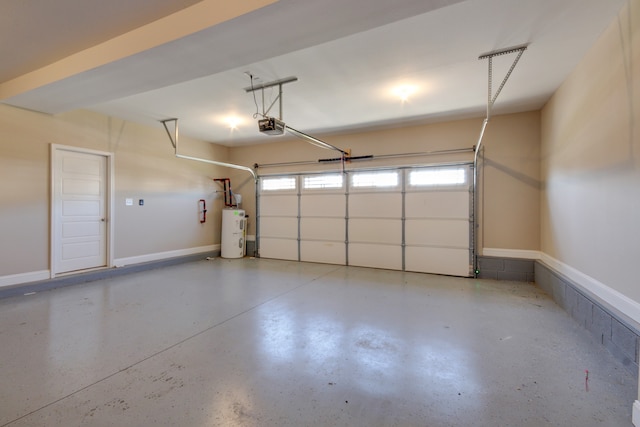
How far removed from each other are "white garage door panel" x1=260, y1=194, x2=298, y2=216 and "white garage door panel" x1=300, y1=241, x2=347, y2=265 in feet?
2.87

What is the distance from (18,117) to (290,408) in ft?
17.4

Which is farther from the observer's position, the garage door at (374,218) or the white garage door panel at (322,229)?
the white garage door panel at (322,229)

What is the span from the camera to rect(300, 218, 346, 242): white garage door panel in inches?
250

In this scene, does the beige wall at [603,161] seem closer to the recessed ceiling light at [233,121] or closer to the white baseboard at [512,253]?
the white baseboard at [512,253]

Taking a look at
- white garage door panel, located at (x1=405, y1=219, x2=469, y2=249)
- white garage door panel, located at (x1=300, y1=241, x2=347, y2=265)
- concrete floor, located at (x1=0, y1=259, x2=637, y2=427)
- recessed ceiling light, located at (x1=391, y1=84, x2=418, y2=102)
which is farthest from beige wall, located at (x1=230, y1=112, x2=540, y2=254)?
white garage door panel, located at (x1=300, y1=241, x2=347, y2=265)

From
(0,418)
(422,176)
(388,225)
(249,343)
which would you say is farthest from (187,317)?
(422,176)

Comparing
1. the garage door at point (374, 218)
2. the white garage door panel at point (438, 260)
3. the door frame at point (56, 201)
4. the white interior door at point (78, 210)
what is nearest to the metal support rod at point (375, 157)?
the garage door at point (374, 218)

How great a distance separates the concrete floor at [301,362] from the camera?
1698mm

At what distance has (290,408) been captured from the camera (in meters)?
1.74

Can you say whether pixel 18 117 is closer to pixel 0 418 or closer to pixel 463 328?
pixel 0 418

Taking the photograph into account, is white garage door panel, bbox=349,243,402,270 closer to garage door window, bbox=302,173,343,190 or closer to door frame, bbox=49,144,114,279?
garage door window, bbox=302,173,343,190

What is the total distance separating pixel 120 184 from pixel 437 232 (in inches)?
238

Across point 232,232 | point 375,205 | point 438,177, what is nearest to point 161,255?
point 232,232

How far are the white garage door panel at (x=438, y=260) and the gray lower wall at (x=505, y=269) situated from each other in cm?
27
